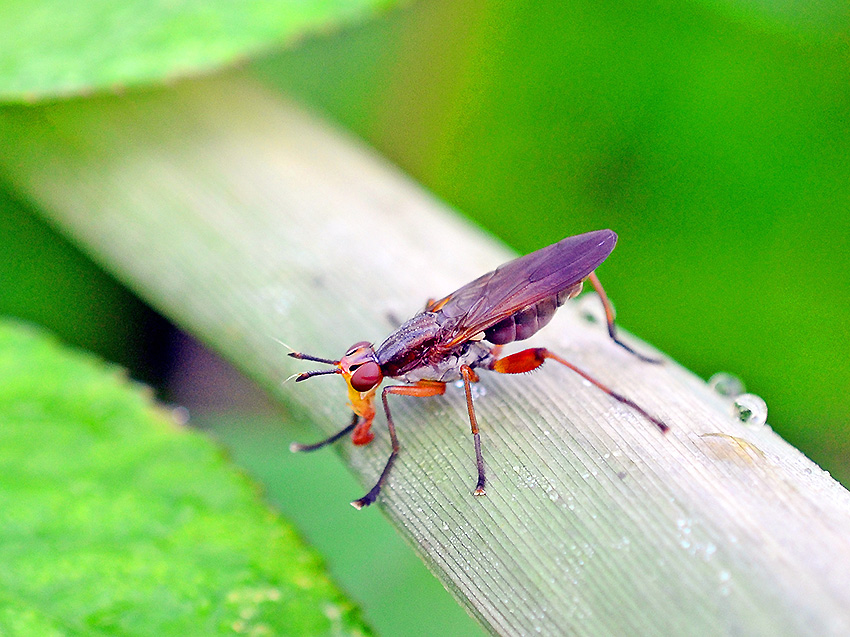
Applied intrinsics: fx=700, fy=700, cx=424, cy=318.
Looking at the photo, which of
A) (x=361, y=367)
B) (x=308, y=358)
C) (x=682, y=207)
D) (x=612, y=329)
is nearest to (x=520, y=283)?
(x=612, y=329)

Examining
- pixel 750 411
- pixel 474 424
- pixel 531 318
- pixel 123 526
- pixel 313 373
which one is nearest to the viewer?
pixel 750 411

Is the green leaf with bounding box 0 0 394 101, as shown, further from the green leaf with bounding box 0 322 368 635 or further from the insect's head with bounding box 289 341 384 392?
the insect's head with bounding box 289 341 384 392

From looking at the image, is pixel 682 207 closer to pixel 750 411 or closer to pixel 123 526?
pixel 750 411

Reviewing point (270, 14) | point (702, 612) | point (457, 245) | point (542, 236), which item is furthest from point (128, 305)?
point (702, 612)

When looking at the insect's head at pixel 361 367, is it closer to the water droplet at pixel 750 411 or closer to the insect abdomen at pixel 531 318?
the insect abdomen at pixel 531 318

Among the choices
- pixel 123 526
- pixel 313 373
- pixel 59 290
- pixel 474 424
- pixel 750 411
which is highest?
pixel 750 411

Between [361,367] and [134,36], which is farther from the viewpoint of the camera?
[134,36]

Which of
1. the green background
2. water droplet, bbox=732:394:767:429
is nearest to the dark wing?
water droplet, bbox=732:394:767:429
